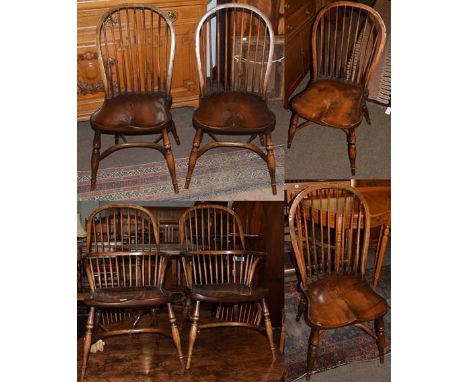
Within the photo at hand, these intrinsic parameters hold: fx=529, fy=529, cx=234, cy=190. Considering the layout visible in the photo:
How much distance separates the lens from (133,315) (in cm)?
217

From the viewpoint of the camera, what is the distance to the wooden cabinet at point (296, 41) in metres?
2.41

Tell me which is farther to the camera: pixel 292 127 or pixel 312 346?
pixel 292 127

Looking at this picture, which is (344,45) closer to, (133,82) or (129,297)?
(133,82)

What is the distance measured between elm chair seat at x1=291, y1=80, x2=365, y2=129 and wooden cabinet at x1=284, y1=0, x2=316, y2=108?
14cm

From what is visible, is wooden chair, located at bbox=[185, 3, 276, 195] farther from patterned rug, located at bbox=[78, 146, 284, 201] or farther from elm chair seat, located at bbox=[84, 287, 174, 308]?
elm chair seat, located at bbox=[84, 287, 174, 308]

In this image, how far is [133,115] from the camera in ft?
7.10

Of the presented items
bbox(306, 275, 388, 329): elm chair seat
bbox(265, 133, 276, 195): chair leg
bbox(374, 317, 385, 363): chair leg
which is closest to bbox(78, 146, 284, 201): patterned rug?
bbox(265, 133, 276, 195): chair leg

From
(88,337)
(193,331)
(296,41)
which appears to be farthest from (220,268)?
→ (296,41)

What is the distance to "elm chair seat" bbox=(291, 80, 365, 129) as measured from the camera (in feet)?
7.22

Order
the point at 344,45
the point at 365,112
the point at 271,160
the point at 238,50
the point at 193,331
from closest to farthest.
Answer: the point at 193,331
the point at 271,160
the point at 365,112
the point at 238,50
the point at 344,45

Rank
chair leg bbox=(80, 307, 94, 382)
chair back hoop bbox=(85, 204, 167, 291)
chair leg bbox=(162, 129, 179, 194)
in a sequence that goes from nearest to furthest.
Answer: chair leg bbox=(80, 307, 94, 382) < chair back hoop bbox=(85, 204, 167, 291) < chair leg bbox=(162, 129, 179, 194)

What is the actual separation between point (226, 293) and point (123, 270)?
0.41 metres

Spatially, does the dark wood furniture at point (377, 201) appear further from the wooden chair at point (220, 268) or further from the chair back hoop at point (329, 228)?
the wooden chair at point (220, 268)
